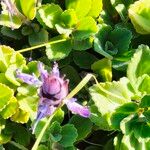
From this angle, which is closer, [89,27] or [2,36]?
[89,27]

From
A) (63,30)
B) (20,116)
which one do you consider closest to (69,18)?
(63,30)

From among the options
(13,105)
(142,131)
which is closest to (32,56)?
(13,105)

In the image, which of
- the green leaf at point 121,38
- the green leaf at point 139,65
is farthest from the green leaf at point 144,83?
the green leaf at point 121,38

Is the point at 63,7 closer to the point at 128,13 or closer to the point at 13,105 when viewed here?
the point at 128,13

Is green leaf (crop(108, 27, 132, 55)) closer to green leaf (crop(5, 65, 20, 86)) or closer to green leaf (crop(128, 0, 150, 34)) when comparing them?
green leaf (crop(128, 0, 150, 34))

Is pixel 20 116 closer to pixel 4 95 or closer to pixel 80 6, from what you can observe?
pixel 4 95

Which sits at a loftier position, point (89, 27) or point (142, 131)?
point (89, 27)

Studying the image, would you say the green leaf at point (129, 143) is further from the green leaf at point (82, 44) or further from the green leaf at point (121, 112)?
the green leaf at point (82, 44)
